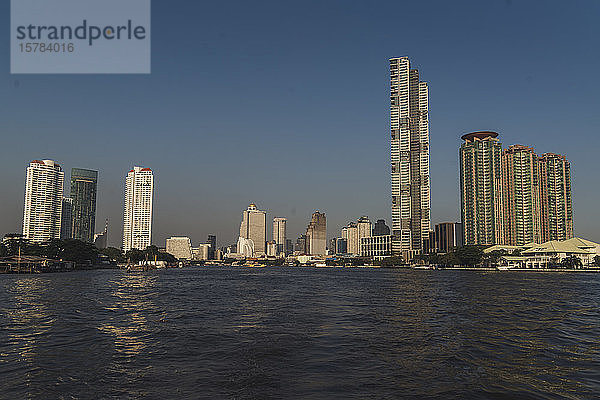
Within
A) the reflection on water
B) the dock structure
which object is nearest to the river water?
the reflection on water

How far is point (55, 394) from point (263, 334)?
14.1 meters

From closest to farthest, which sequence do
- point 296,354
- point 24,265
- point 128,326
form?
1. point 296,354
2. point 128,326
3. point 24,265

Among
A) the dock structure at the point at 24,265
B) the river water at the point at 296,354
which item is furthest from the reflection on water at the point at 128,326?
the dock structure at the point at 24,265

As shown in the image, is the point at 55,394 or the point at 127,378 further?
the point at 127,378

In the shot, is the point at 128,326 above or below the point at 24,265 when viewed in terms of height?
above

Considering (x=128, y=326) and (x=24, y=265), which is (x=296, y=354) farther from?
(x=24, y=265)

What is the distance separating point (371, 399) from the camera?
15.7m

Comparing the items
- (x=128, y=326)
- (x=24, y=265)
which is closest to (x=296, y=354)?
(x=128, y=326)

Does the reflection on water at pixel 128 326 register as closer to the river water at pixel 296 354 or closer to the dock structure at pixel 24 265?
the river water at pixel 296 354

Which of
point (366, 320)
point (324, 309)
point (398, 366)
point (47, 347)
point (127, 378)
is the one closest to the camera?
point (127, 378)

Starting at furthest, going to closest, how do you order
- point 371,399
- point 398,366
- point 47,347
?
point 47,347, point 398,366, point 371,399

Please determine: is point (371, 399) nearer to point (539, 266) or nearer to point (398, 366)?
point (398, 366)

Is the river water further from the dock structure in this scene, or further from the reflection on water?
the dock structure

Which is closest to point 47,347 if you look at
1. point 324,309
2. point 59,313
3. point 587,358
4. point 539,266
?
point 59,313
